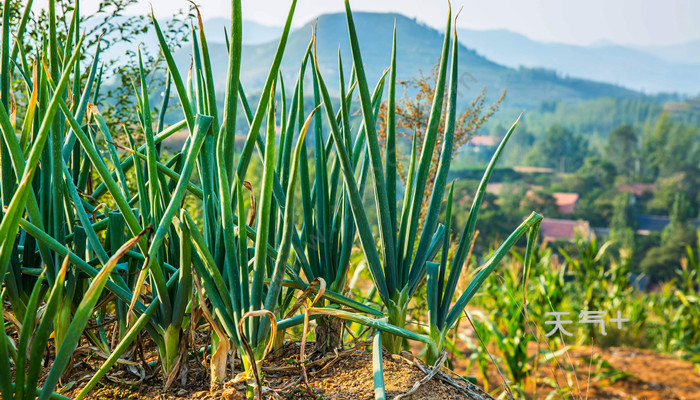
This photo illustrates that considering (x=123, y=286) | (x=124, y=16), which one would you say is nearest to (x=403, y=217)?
(x=123, y=286)

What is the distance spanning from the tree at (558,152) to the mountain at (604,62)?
15849 mm

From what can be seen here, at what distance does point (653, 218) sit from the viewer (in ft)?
87.4

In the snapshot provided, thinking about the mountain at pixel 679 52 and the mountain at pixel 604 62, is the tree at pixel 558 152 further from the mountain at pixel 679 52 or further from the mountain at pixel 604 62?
the mountain at pixel 679 52

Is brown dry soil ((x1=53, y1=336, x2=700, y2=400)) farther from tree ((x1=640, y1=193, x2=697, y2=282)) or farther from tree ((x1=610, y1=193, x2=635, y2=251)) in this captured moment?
tree ((x1=610, y1=193, x2=635, y2=251))

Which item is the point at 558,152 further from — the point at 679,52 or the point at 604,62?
the point at 679,52

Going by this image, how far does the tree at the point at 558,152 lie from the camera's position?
28692mm

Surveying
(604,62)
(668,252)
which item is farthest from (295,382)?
(604,62)

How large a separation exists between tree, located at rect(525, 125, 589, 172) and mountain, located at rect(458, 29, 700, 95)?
15849mm

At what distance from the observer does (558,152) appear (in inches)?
1165

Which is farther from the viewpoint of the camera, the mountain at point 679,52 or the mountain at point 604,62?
the mountain at point 679,52

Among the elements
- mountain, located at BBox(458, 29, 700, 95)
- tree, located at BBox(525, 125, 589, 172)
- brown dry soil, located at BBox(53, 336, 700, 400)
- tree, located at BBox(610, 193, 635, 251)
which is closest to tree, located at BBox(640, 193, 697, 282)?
tree, located at BBox(610, 193, 635, 251)

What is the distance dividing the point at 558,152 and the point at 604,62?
32989 mm

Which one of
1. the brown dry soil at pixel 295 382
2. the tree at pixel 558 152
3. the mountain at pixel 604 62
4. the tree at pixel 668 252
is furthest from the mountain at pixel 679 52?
the brown dry soil at pixel 295 382

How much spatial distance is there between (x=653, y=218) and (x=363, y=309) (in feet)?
99.4
